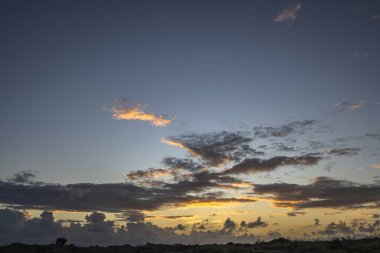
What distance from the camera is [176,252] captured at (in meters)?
76.6

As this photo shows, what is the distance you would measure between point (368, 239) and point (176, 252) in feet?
123

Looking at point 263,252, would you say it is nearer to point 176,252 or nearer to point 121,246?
point 176,252

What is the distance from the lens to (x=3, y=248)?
271 ft

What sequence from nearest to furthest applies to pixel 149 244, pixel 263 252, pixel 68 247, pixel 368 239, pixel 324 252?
1. pixel 324 252
2. pixel 263 252
3. pixel 368 239
4. pixel 68 247
5. pixel 149 244

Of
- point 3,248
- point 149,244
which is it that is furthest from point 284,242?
point 3,248

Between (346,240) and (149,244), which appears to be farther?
(149,244)

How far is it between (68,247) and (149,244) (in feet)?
79.1

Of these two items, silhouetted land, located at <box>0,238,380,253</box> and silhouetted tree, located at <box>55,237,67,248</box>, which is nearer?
silhouetted land, located at <box>0,238,380,253</box>

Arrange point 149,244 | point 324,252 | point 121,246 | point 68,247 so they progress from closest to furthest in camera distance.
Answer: point 324,252 → point 68,247 → point 121,246 → point 149,244

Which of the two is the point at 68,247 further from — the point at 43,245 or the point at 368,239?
the point at 368,239

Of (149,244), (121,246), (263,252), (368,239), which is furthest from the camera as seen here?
(149,244)

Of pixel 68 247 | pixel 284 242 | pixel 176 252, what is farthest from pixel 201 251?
pixel 68 247

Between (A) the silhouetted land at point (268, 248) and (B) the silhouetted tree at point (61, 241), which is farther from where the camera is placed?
(B) the silhouetted tree at point (61, 241)

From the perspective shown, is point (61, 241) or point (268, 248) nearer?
point (268, 248)
